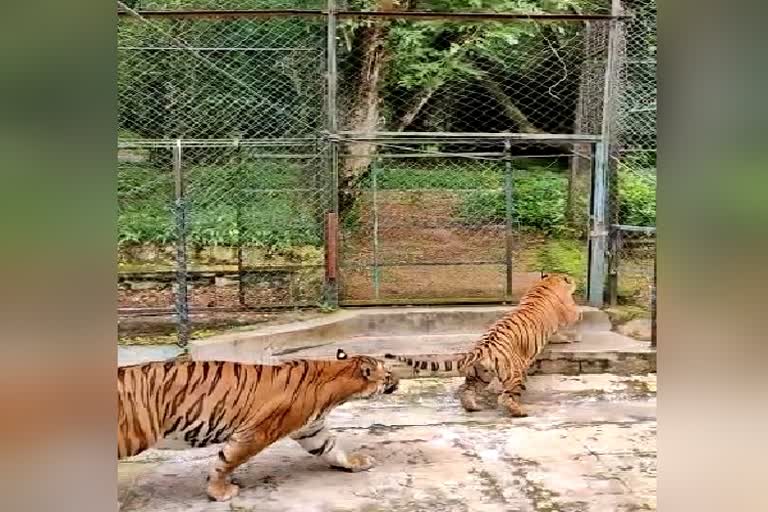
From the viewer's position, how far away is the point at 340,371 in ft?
13.1

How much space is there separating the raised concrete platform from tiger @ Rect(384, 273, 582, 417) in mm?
312

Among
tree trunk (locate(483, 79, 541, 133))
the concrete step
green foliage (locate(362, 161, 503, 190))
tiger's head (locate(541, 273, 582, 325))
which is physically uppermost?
tree trunk (locate(483, 79, 541, 133))

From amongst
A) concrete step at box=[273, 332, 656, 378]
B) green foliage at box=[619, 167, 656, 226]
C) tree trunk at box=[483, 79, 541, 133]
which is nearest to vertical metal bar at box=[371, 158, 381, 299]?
concrete step at box=[273, 332, 656, 378]

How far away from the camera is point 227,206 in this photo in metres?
7.21

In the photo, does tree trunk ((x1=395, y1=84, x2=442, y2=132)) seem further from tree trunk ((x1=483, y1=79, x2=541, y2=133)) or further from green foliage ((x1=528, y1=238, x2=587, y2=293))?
green foliage ((x1=528, y1=238, x2=587, y2=293))

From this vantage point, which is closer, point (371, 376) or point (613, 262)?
point (371, 376)

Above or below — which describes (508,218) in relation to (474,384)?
above

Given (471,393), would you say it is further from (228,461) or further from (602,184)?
(602,184)

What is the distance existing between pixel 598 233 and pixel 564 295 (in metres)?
1.17

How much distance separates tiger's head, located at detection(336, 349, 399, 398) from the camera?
4.03m

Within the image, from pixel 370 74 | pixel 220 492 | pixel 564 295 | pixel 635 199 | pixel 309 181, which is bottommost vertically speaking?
pixel 220 492

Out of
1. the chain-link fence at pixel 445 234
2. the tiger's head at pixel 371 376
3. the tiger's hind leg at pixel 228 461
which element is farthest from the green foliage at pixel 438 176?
the tiger's hind leg at pixel 228 461

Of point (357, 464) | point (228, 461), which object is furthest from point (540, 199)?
point (228, 461)
